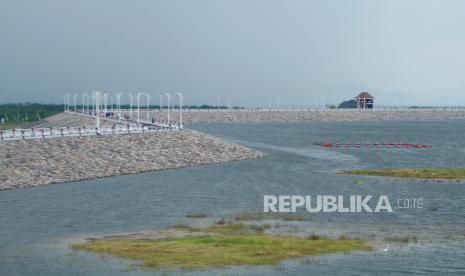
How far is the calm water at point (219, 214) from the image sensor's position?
114 ft

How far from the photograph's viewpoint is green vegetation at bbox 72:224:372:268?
115 ft

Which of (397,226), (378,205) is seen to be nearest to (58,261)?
(397,226)

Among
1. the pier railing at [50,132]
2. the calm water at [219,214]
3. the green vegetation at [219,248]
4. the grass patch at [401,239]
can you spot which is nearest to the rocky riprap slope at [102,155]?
the pier railing at [50,132]

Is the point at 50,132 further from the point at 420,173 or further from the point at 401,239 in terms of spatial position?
the point at 401,239

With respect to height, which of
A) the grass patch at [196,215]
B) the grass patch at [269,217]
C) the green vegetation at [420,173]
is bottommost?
the green vegetation at [420,173]

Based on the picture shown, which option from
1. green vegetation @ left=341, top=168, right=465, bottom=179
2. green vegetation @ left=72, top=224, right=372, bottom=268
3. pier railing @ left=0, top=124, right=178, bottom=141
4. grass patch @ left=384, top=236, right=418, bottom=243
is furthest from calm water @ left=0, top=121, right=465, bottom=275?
pier railing @ left=0, top=124, right=178, bottom=141

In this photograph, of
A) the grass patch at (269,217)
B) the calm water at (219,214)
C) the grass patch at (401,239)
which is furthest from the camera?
the grass patch at (269,217)

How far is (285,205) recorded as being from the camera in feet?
181

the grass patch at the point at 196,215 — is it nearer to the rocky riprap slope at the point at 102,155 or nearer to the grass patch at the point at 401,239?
the grass patch at the point at 401,239

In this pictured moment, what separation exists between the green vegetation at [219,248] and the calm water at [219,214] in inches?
40.6

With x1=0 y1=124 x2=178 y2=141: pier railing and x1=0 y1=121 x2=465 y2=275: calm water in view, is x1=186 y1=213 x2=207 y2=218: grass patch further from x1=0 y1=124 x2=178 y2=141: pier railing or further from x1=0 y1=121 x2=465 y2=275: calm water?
x1=0 y1=124 x2=178 y2=141: pier railing

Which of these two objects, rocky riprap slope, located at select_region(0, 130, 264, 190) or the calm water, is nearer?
the calm water

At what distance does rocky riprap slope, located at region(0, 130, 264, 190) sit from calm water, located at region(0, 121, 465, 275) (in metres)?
2.54

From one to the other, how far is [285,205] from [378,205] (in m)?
6.79
